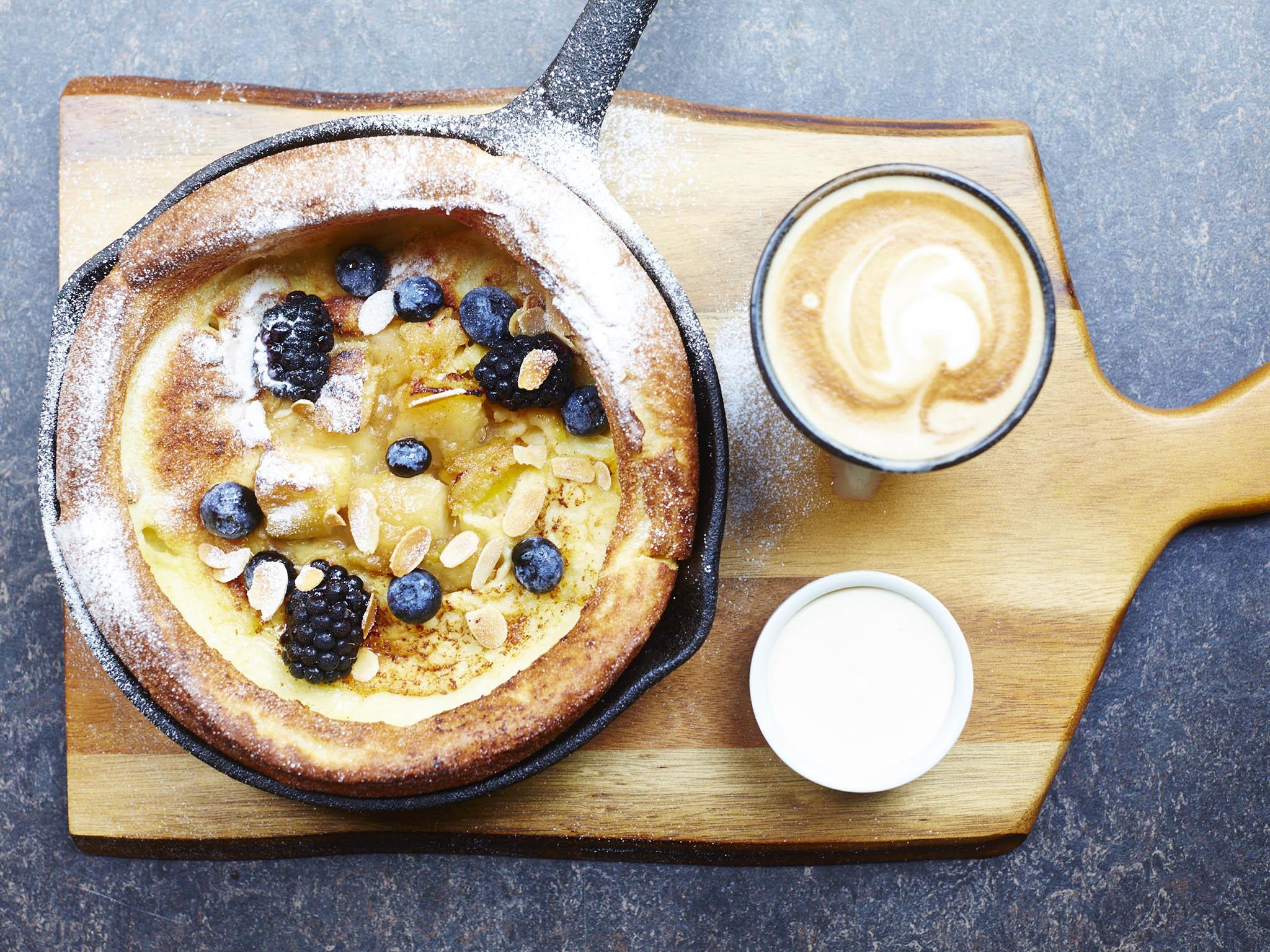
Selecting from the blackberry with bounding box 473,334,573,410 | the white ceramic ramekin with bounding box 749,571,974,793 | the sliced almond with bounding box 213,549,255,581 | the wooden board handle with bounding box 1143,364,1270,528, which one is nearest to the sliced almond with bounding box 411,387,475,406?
the blackberry with bounding box 473,334,573,410

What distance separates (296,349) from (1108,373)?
1.95 m

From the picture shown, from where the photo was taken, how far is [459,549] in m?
1.95

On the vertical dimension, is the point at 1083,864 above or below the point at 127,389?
below

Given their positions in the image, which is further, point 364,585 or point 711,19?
point 711,19

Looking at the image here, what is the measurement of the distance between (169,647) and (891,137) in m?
1.91

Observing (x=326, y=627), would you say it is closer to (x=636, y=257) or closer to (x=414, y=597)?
(x=414, y=597)

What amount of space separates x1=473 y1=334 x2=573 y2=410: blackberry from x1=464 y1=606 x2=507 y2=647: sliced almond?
1.39 feet

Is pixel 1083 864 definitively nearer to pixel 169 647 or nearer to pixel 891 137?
pixel 891 137

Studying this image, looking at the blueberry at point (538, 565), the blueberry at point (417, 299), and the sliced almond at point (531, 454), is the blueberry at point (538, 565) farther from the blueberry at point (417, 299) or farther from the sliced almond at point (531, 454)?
the blueberry at point (417, 299)

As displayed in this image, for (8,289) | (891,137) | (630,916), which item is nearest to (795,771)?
(630,916)

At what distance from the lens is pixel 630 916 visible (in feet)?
7.83

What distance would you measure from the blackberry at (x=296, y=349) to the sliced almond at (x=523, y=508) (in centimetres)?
46

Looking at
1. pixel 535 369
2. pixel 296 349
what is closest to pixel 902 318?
pixel 535 369

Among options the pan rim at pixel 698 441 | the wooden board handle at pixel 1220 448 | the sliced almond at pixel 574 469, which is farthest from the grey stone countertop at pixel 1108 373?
the sliced almond at pixel 574 469
